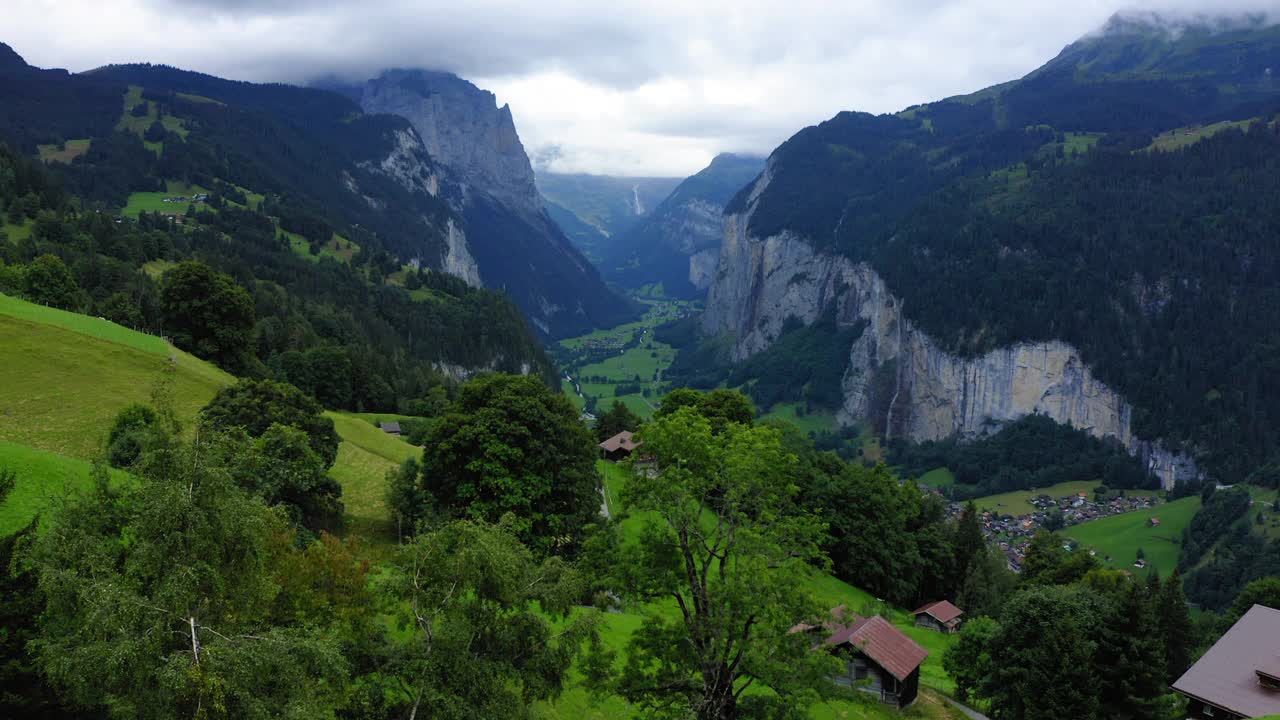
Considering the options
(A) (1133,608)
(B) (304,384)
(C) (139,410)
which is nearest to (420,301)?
(B) (304,384)

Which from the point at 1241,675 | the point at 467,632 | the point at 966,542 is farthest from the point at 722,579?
the point at 966,542

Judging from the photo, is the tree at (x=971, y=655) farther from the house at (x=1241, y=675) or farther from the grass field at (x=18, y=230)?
the grass field at (x=18, y=230)

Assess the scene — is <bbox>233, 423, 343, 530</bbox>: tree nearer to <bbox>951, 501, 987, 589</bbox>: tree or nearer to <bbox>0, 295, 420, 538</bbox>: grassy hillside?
<bbox>0, 295, 420, 538</bbox>: grassy hillside

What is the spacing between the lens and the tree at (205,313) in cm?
5931

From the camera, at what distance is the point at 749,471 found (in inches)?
734

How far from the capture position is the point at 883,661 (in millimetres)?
32656

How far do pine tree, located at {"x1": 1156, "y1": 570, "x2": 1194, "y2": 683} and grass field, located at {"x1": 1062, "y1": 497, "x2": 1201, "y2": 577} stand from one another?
2965 inches

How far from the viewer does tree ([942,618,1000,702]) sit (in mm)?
35031

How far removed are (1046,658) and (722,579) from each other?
21.3 meters

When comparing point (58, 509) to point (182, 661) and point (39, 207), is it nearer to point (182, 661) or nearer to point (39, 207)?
point (182, 661)

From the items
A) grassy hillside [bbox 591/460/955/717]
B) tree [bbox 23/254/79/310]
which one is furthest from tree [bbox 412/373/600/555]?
tree [bbox 23/254/79/310]

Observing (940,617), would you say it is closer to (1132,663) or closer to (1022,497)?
(1132,663)

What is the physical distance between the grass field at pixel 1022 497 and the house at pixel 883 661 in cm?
11973

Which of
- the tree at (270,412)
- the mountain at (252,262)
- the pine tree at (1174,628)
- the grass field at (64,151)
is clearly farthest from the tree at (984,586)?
the grass field at (64,151)
